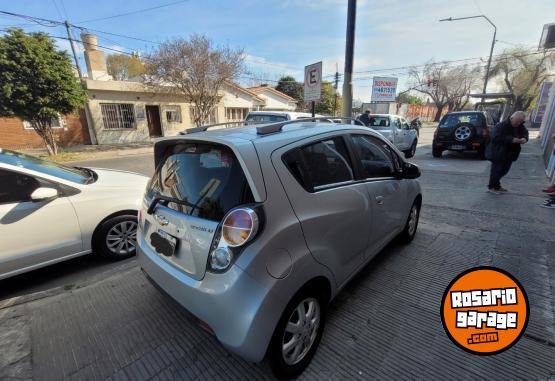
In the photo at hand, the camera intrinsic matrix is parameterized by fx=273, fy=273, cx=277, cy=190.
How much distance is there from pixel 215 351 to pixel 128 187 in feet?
8.02

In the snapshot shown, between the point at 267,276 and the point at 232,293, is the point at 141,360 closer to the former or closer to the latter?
the point at 232,293

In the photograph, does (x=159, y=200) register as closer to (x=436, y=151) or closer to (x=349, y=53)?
(x=349, y=53)

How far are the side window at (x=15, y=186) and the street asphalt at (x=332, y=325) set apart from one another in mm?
1016

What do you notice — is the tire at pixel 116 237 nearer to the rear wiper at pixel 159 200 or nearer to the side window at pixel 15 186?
the side window at pixel 15 186

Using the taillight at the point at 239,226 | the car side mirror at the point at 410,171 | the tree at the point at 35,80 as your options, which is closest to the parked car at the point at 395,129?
the car side mirror at the point at 410,171

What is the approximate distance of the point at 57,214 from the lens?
9.55 feet

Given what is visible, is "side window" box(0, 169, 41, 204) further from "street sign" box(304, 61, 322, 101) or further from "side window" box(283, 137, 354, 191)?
"street sign" box(304, 61, 322, 101)

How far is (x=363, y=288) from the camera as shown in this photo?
2797 millimetres

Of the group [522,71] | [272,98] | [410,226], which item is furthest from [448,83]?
[410,226]

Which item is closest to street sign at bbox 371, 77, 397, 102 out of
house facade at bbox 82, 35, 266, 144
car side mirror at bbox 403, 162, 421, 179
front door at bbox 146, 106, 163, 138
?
house facade at bbox 82, 35, 266, 144

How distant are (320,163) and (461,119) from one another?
10.7 metres

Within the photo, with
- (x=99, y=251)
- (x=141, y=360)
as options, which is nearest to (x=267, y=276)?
(x=141, y=360)

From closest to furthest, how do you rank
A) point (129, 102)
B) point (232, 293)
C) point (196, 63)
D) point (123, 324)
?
1. point (232, 293)
2. point (123, 324)
3. point (196, 63)
4. point (129, 102)
